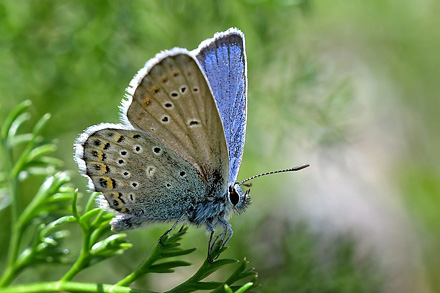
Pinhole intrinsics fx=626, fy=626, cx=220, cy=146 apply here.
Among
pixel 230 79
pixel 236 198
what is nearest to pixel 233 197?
pixel 236 198

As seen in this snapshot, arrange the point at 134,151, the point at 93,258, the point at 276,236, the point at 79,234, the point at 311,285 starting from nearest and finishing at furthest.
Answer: the point at 93,258 → the point at 134,151 → the point at 311,285 → the point at 276,236 → the point at 79,234

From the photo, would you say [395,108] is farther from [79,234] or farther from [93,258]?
[93,258]

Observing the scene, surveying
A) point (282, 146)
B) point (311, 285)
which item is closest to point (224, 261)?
point (311, 285)

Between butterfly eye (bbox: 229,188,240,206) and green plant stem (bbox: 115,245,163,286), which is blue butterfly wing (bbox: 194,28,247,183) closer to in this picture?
butterfly eye (bbox: 229,188,240,206)

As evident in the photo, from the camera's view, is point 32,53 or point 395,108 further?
point 395,108

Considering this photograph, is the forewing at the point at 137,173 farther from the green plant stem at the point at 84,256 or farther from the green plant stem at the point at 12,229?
the green plant stem at the point at 12,229

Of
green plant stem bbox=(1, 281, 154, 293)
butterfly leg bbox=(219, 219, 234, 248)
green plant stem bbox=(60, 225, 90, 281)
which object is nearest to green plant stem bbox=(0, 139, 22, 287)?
green plant stem bbox=(1, 281, 154, 293)

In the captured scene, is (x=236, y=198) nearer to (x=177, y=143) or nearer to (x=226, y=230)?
(x=226, y=230)
